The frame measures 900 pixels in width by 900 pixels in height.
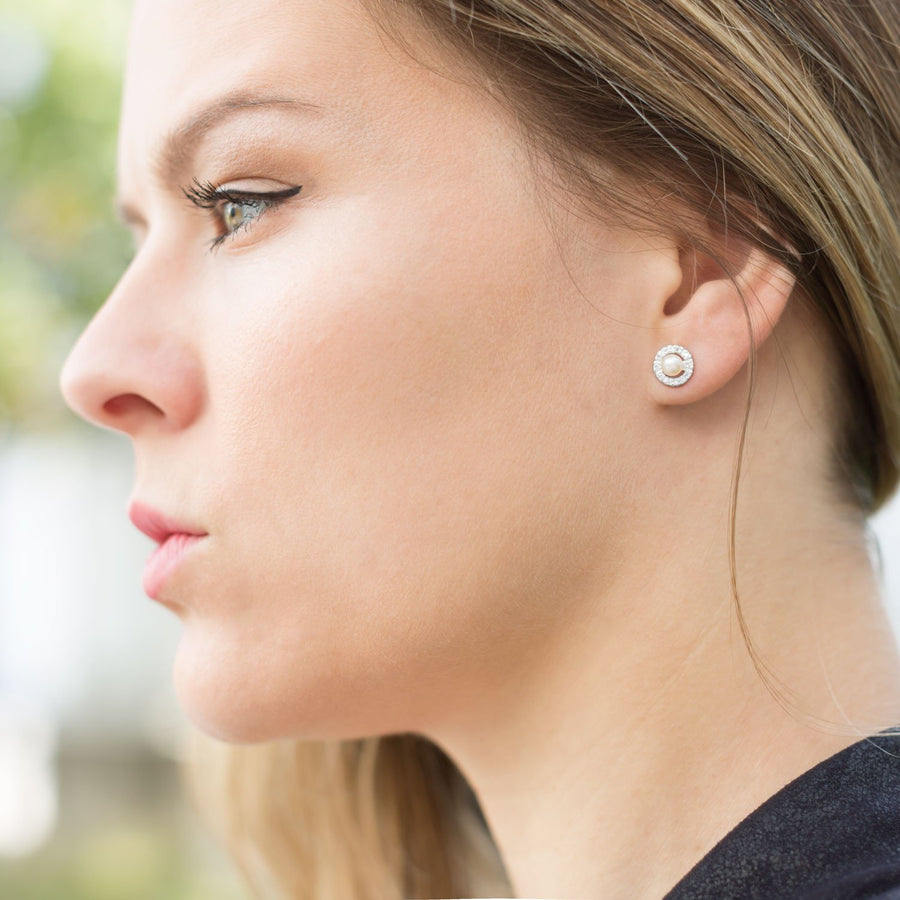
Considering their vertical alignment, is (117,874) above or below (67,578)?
below

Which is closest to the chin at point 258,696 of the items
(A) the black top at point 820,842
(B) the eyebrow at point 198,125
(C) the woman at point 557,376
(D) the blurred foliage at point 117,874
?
(C) the woman at point 557,376

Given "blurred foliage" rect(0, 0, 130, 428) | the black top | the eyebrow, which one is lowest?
the black top

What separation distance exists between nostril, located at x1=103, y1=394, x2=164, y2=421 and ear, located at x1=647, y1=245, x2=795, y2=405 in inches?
21.4

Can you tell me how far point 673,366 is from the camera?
103 cm

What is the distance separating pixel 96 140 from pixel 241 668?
3.46 metres

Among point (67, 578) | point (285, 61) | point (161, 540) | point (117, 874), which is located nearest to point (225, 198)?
point (285, 61)

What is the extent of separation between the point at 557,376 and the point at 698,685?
346mm

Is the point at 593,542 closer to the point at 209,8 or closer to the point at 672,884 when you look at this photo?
the point at 672,884

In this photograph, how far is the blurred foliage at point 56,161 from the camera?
3.93 meters

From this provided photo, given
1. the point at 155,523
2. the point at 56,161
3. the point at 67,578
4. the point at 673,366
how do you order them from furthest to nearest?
the point at 67,578 < the point at 56,161 < the point at 155,523 < the point at 673,366

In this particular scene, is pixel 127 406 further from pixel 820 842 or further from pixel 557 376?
pixel 820 842

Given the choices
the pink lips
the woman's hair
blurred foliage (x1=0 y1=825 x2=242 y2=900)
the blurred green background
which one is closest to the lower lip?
the pink lips

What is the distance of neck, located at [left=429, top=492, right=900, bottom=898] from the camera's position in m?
1.03

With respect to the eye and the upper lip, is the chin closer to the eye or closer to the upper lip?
the upper lip
